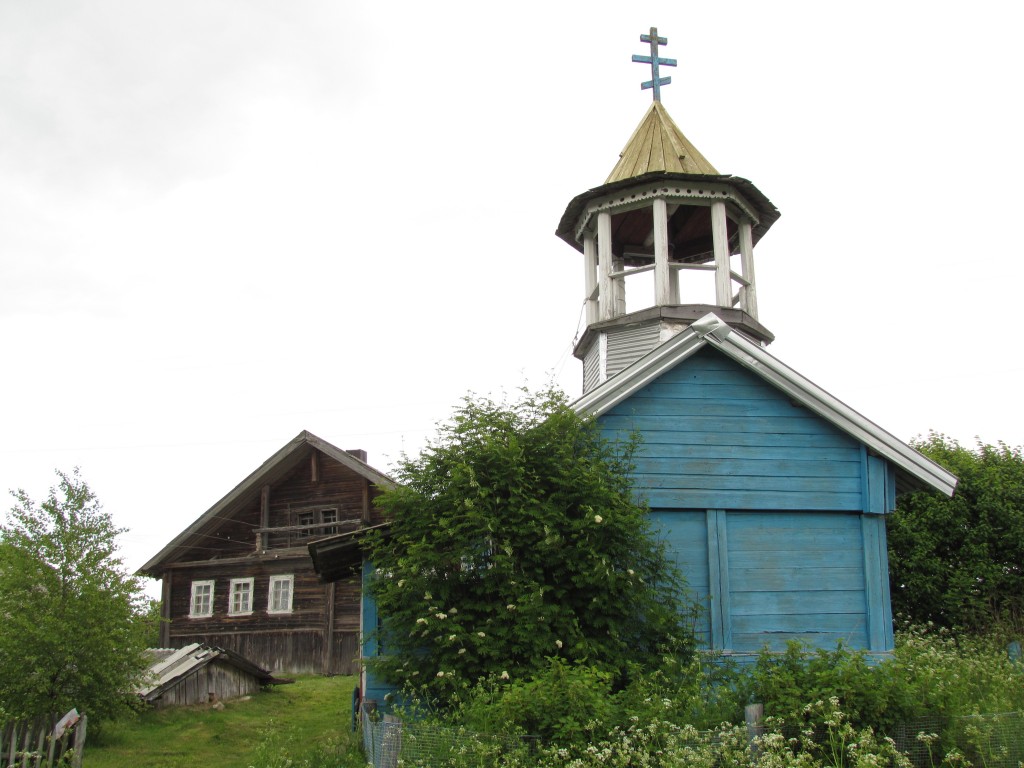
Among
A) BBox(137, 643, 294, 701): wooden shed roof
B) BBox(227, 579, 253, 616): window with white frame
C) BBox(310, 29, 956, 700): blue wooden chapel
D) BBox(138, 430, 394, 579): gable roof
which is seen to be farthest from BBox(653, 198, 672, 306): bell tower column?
BBox(227, 579, 253, 616): window with white frame

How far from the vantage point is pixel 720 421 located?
1219cm

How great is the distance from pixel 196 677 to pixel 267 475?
412 inches

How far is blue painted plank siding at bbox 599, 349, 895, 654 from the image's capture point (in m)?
11.6

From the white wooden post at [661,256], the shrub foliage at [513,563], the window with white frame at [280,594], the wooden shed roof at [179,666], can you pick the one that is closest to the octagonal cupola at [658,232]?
the white wooden post at [661,256]

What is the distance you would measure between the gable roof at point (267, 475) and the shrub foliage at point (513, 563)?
14.2 metres

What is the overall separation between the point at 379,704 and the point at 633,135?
11682 millimetres

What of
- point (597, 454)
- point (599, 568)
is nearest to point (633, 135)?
point (597, 454)

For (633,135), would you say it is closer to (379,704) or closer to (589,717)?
(379,704)

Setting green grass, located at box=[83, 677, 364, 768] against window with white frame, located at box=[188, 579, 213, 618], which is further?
window with white frame, located at box=[188, 579, 213, 618]

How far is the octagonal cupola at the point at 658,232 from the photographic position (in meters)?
15.5

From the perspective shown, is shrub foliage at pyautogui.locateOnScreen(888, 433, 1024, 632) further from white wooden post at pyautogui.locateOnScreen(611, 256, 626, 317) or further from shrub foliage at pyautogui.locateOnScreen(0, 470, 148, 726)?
shrub foliage at pyautogui.locateOnScreen(0, 470, 148, 726)

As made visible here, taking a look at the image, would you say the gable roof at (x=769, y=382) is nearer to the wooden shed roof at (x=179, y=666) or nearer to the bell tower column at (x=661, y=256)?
the bell tower column at (x=661, y=256)

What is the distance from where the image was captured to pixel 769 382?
484 inches

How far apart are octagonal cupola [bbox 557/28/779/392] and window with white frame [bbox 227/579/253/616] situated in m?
15.3
